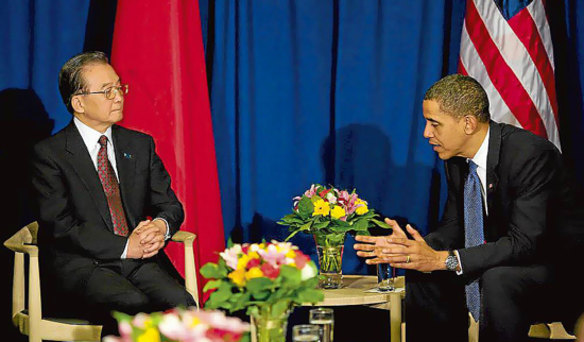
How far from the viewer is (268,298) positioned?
193cm

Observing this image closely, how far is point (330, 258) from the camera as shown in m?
3.09

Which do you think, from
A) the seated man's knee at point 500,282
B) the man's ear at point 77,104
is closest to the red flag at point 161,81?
the man's ear at point 77,104

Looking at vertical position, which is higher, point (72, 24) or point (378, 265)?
point (72, 24)

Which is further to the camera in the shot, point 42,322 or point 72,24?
point 72,24

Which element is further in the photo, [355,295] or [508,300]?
[355,295]

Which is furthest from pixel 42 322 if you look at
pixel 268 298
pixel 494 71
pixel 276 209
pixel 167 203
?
pixel 494 71

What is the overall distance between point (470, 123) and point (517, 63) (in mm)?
797

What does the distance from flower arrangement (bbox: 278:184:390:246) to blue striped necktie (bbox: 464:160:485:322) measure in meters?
0.33

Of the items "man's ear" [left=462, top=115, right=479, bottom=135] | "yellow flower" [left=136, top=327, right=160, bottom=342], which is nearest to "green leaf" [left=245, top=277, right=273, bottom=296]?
"yellow flower" [left=136, top=327, right=160, bottom=342]

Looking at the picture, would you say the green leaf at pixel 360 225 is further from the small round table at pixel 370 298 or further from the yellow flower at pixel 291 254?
the yellow flower at pixel 291 254

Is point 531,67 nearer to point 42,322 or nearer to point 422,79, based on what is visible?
point 422,79

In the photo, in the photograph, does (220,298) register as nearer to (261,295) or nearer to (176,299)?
(261,295)

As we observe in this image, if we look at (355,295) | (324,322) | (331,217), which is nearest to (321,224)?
(331,217)

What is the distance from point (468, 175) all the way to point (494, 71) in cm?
82
